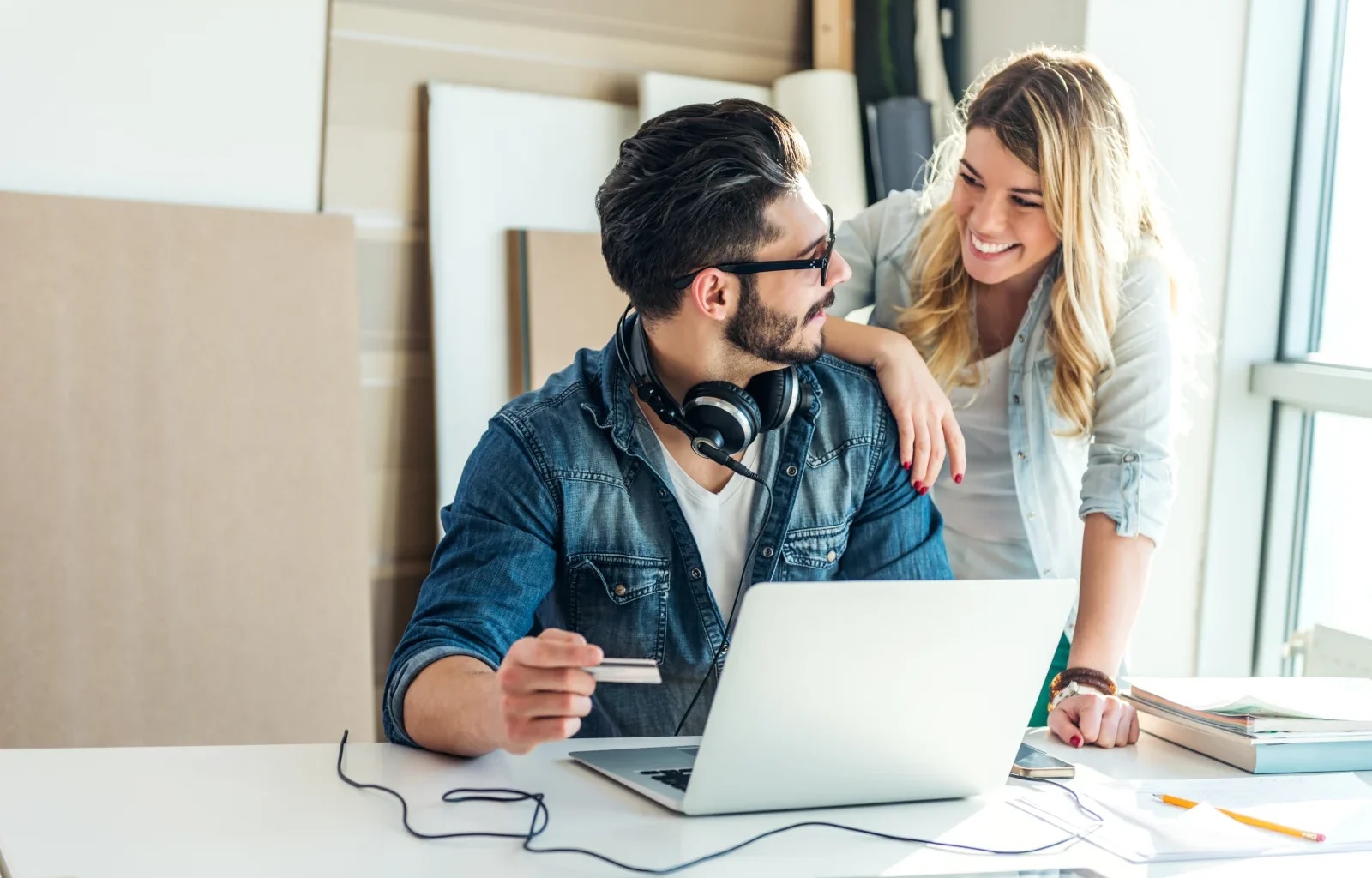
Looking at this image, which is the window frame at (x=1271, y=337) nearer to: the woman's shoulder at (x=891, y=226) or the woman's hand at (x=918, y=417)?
the woman's shoulder at (x=891, y=226)

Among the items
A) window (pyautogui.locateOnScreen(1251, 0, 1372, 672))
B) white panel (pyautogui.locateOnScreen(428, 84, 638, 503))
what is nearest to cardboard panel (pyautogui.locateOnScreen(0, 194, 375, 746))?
white panel (pyautogui.locateOnScreen(428, 84, 638, 503))

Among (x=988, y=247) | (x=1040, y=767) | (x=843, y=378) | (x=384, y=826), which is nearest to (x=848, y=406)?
(x=843, y=378)

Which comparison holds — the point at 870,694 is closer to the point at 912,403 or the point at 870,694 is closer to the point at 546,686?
the point at 546,686

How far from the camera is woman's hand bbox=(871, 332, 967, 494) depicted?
1676 millimetres

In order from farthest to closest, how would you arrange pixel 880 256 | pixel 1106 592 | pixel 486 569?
pixel 880 256
pixel 1106 592
pixel 486 569

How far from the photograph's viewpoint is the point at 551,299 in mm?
3064

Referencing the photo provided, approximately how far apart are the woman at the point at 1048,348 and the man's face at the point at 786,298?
0.58 ft

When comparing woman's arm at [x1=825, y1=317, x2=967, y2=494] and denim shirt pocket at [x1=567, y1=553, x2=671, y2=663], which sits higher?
woman's arm at [x1=825, y1=317, x2=967, y2=494]

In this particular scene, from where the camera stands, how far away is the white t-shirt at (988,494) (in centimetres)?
204

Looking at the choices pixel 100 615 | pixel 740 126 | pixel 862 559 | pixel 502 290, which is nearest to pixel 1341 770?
pixel 862 559

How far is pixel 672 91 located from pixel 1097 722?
2.19m

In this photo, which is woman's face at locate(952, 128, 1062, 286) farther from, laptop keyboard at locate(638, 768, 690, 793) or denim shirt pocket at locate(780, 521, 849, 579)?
laptop keyboard at locate(638, 768, 690, 793)

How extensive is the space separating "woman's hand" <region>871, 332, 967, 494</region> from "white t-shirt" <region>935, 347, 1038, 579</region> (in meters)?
0.33

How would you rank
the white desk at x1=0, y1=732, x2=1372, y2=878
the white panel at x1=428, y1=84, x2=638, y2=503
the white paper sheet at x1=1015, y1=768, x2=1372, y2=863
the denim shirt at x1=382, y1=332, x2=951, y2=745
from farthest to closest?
the white panel at x1=428, y1=84, x2=638, y2=503 < the denim shirt at x1=382, y1=332, x2=951, y2=745 < the white paper sheet at x1=1015, y1=768, x2=1372, y2=863 < the white desk at x1=0, y1=732, x2=1372, y2=878
